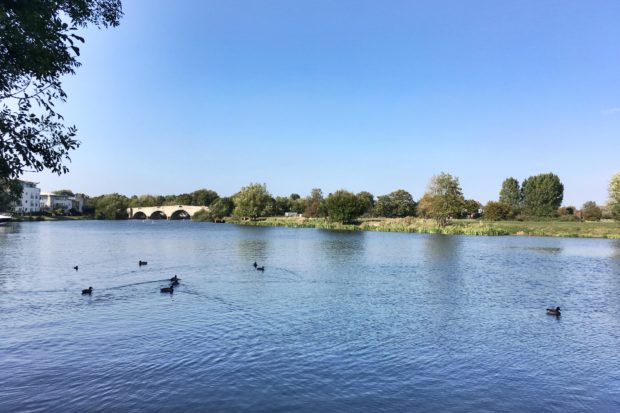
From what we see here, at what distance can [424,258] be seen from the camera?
57188mm

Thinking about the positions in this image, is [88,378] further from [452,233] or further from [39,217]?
[39,217]

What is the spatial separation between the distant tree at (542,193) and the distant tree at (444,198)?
69.4m

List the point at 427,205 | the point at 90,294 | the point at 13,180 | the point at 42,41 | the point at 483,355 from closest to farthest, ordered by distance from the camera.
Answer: the point at 42,41
the point at 13,180
the point at 483,355
the point at 90,294
the point at 427,205

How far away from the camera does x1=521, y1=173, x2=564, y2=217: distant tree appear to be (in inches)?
6969

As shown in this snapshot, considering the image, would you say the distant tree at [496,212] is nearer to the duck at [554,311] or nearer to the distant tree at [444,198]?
the distant tree at [444,198]

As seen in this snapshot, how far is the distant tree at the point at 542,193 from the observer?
6969 inches

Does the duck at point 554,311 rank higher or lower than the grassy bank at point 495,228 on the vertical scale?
lower

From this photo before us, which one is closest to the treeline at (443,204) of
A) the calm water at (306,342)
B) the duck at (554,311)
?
the calm water at (306,342)

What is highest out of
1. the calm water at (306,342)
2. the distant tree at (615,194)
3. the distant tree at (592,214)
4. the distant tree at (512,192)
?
the distant tree at (512,192)

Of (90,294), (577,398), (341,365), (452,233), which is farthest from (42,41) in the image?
(452,233)

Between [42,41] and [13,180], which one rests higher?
[42,41]

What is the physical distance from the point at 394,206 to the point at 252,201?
66.1m

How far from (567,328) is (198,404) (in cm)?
2043

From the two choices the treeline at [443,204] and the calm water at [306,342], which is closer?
the calm water at [306,342]
